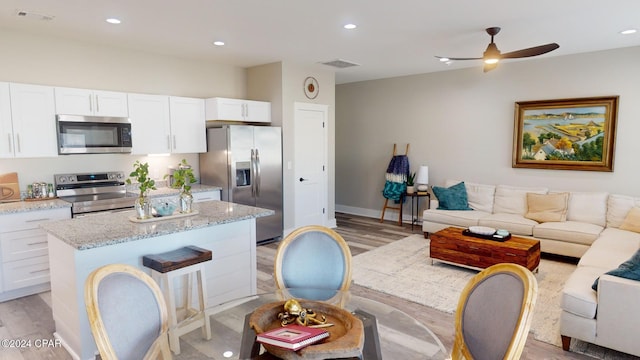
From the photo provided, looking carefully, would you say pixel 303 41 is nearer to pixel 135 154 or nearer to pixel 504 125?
pixel 135 154

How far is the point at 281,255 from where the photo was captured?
2.50 m

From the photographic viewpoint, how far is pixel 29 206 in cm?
388

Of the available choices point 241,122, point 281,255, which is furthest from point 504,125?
point 281,255

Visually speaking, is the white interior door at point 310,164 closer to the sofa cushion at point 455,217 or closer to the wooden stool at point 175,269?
the sofa cushion at point 455,217

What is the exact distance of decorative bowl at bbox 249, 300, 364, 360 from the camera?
151cm

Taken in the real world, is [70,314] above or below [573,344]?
above

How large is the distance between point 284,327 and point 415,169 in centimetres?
577

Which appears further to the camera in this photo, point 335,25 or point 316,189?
point 316,189

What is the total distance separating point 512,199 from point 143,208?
5025 millimetres

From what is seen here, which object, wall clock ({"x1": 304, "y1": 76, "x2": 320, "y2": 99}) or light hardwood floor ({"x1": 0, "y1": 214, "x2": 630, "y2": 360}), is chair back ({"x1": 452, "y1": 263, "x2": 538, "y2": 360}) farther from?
wall clock ({"x1": 304, "y1": 76, "x2": 320, "y2": 99})

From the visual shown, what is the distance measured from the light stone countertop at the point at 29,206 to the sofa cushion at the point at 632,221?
6.27 m

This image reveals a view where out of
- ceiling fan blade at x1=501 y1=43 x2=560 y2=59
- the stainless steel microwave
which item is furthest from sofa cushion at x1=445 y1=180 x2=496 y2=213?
the stainless steel microwave

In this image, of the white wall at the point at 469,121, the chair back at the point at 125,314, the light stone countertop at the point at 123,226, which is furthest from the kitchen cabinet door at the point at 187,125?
the chair back at the point at 125,314

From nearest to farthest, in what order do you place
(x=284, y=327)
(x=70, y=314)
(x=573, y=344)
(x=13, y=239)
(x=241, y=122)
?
(x=284, y=327), (x=70, y=314), (x=573, y=344), (x=13, y=239), (x=241, y=122)
